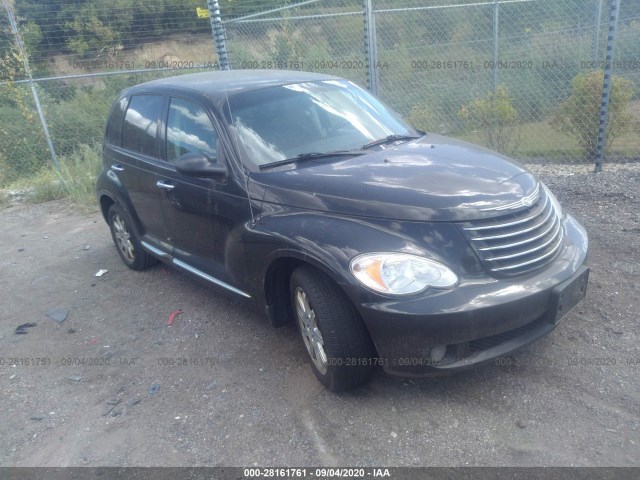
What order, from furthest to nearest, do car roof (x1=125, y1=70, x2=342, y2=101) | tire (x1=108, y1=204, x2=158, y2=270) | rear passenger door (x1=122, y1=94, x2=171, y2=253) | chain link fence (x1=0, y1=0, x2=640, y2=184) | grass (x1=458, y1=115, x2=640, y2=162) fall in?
chain link fence (x1=0, y1=0, x2=640, y2=184)
grass (x1=458, y1=115, x2=640, y2=162)
tire (x1=108, y1=204, x2=158, y2=270)
rear passenger door (x1=122, y1=94, x2=171, y2=253)
car roof (x1=125, y1=70, x2=342, y2=101)

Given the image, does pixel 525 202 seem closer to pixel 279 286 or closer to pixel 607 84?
pixel 279 286

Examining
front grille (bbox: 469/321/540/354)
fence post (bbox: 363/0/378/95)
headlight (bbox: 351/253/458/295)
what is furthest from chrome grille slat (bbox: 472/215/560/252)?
fence post (bbox: 363/0/378/95)

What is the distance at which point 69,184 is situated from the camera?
9297 mm

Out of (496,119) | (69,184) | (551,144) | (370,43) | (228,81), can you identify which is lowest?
(69,184)

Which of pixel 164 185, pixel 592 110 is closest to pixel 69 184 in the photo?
pixel 164 185

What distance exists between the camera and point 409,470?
2.73 m

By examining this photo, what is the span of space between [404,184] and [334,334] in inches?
37.8

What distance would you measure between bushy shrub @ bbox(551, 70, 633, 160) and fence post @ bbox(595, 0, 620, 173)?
1.15 ft

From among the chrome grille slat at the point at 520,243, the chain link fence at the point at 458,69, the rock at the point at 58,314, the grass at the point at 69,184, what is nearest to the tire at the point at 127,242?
the rock at the point at 58,314

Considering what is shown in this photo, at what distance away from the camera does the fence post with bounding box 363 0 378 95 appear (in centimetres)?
761

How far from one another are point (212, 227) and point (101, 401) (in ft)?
4.55

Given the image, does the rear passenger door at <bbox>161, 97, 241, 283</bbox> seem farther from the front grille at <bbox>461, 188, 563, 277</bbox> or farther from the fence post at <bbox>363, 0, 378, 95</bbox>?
the fence post at <bbox>363, 0, 378, 95</bbox>

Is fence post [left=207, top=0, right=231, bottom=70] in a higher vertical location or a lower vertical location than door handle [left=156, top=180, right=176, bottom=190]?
higher

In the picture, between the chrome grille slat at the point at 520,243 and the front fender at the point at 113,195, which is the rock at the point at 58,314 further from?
the chrome grille slat at the point at 520,243
